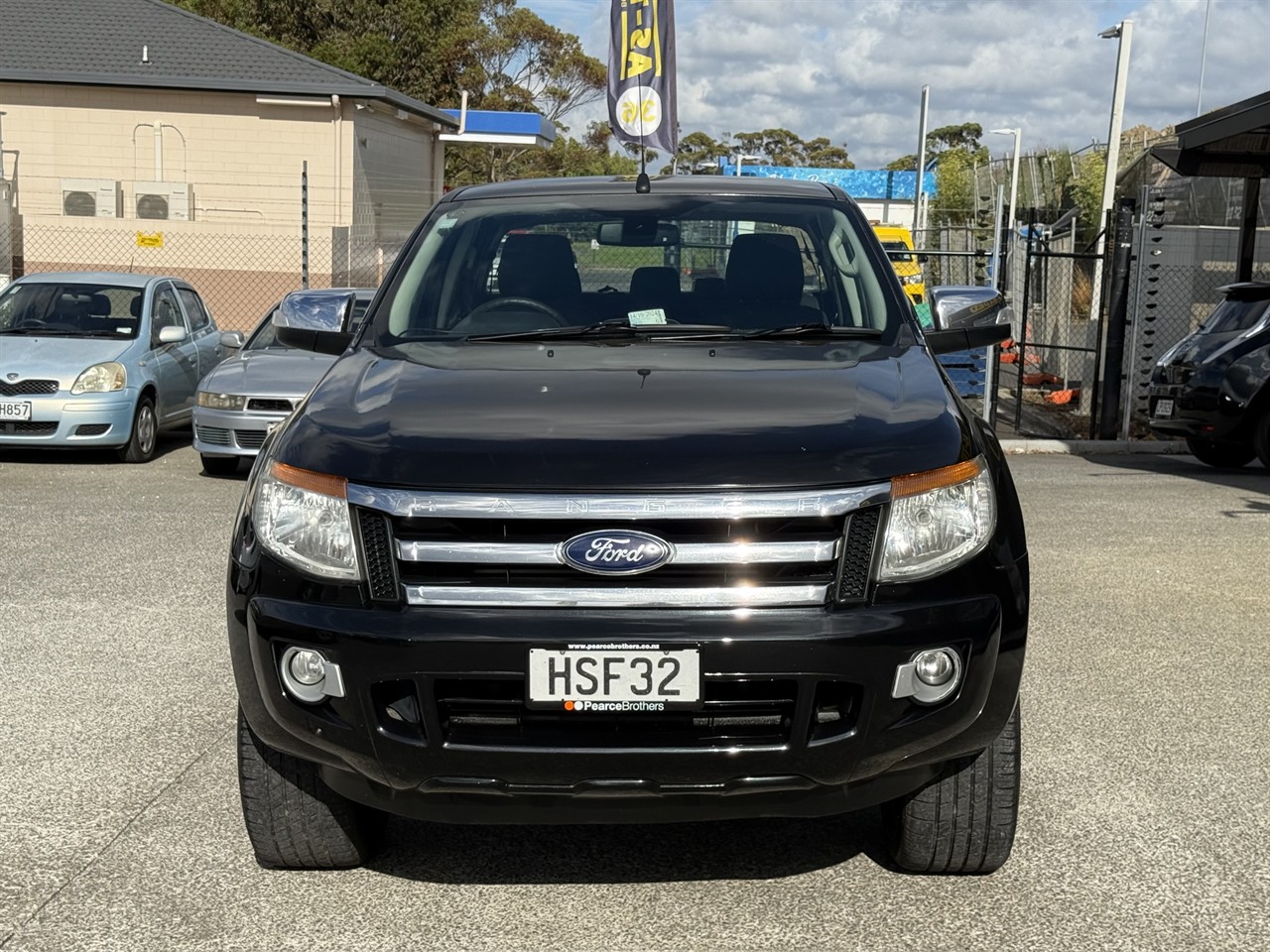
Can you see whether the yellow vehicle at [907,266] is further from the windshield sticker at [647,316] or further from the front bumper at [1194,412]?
the windshield sticker at [647,316]

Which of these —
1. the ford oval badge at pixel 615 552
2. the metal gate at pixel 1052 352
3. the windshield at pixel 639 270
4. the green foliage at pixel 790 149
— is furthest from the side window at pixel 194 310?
the green foliage at pixel 790 149

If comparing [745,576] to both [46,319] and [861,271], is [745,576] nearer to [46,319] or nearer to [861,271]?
[861,271]

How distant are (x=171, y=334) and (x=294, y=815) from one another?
961 centimetres

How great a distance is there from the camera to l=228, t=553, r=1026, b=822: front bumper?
327 centimetres

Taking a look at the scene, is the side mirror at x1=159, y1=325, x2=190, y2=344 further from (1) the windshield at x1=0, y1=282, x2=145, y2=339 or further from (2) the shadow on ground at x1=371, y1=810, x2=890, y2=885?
(2) the shadow on ground at x1=371, y1=810, x2=890, y2=885

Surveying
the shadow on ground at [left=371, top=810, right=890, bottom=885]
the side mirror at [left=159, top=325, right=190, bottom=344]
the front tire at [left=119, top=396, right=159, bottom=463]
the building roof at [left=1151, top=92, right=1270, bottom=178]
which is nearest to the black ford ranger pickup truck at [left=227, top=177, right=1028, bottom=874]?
the shadow on ground at [left=371, top=810, right=890, bottom=885]

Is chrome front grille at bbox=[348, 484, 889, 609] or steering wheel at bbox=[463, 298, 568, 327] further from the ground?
steering wheel at bbox=[463, 298, 568, 327]

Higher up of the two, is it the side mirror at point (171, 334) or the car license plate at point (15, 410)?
the side mirror at point (171, 334)

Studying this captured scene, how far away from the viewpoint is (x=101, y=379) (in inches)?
475

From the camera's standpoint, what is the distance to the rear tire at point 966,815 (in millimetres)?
3793

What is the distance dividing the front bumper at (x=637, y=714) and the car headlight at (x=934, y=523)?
4 cm

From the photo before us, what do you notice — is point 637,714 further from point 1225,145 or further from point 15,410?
point 1225,145

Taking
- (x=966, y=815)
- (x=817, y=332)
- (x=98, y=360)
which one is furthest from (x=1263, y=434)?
(x=966, y=815)

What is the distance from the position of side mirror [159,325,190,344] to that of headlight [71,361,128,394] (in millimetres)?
661
